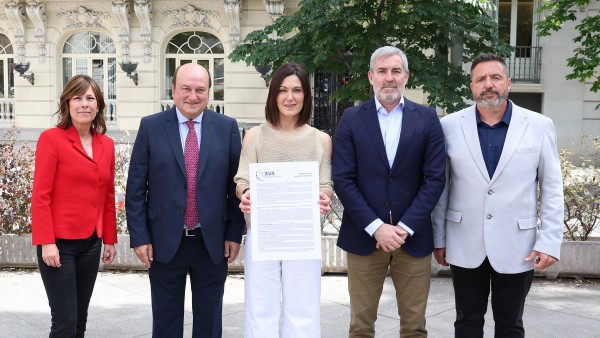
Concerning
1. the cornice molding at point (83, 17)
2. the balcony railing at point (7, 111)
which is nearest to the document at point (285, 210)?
the cornice molding at point (83, 17)

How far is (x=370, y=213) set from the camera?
12.6ft

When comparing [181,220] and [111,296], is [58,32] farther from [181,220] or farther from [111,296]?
[181,220]

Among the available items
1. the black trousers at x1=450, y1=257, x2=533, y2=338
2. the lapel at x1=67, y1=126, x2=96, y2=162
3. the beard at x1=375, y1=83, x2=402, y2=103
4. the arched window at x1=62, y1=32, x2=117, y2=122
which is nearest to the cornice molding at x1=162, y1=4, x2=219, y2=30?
the arched window at x1=62, y1=32, x2=117, y2=122

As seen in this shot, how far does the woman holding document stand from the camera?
3879 millimetres

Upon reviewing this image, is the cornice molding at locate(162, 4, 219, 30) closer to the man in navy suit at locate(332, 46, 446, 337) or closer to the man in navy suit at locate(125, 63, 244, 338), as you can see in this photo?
the man in navy suit at locate(125, 63, 244, 338)

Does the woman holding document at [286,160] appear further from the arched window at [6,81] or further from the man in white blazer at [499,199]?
the arched window at [6,81]

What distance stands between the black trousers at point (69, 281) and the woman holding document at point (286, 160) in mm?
1044

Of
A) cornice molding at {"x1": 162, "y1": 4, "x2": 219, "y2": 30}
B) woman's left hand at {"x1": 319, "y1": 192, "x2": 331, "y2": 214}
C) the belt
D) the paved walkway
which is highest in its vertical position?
cornice molding at {"x1": 162, "y1": 4, "x2": 219, "y2": 30}

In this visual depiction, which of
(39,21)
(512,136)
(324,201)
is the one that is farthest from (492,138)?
(39,21)

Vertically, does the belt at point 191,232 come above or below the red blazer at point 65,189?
→ below

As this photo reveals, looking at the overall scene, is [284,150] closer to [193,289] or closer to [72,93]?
[193,289]

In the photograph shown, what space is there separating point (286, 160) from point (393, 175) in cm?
68

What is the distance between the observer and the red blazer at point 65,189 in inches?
152

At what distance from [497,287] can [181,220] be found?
208 centimetres
